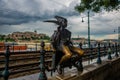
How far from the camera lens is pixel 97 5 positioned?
17.3m

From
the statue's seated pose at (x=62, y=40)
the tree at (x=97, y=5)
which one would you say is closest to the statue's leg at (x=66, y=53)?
the statue's seated pose at (x=62, y=40)

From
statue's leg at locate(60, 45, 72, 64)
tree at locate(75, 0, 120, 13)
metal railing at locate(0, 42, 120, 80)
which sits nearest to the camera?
metal railing at locate(0, 42, 120, 80)

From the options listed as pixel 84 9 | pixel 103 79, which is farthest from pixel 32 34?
pixel 103 79

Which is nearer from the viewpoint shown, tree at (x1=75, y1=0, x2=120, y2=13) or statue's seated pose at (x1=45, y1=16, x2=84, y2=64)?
statue's seated pose at (x1=45, y1=16, x2=84, y2=64)

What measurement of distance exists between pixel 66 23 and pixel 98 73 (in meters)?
2.85

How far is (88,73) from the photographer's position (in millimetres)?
8039

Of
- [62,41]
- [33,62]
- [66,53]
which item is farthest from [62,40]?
[33,62]

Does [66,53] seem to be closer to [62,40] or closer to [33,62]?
[62,40]

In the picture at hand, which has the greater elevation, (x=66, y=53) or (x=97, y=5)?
(x=97, y=5)

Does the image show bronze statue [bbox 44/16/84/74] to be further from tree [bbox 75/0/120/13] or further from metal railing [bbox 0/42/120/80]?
tree [bbox 75/0/120/13]

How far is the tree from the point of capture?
16.2m

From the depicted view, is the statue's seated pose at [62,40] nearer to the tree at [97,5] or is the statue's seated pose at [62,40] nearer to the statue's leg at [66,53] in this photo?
the statue's leg at [66,53]

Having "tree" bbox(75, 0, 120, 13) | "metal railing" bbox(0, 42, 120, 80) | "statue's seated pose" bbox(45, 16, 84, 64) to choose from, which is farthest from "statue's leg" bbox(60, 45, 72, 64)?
"tree" bbox(75, 0, 120, 13)

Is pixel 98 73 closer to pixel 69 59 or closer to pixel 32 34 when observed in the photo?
pixel 69 59
